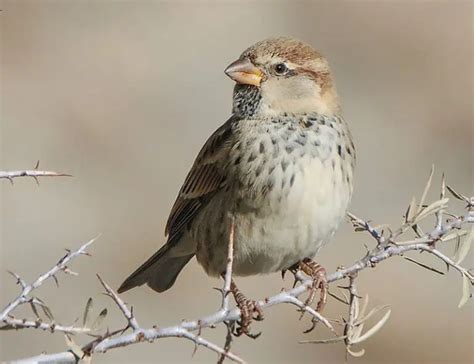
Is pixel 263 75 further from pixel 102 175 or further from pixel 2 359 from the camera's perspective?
pixel 102 175

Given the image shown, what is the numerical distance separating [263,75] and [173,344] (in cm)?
320

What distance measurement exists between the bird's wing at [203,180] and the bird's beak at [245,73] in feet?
0.64

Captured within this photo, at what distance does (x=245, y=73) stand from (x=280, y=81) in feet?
0.48

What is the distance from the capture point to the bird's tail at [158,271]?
15.6 ft

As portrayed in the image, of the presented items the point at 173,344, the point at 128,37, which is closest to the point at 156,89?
the point at 128,37

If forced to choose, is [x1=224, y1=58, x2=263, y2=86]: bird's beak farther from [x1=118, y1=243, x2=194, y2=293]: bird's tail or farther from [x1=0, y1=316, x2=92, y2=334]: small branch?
[x1=0, y1=316, x2=92, y2=334]: small branch

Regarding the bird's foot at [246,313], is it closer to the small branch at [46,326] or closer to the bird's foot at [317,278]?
the bird's foot at [317,278]

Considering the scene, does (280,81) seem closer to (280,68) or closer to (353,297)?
(280,68)

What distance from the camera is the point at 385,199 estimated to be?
27.8 feet

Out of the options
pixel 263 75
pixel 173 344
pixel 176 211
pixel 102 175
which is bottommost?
pixel 173 344

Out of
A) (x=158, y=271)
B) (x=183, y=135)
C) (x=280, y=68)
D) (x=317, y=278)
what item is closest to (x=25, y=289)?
(x=317, y=278)

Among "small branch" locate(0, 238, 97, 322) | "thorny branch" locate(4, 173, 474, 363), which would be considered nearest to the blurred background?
"thorny branch" locate(4, 173, 474, 363)

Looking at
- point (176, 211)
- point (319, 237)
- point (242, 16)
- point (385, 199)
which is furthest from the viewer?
point (242, 16)

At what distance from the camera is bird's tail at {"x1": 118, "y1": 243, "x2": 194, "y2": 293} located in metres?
4.74
